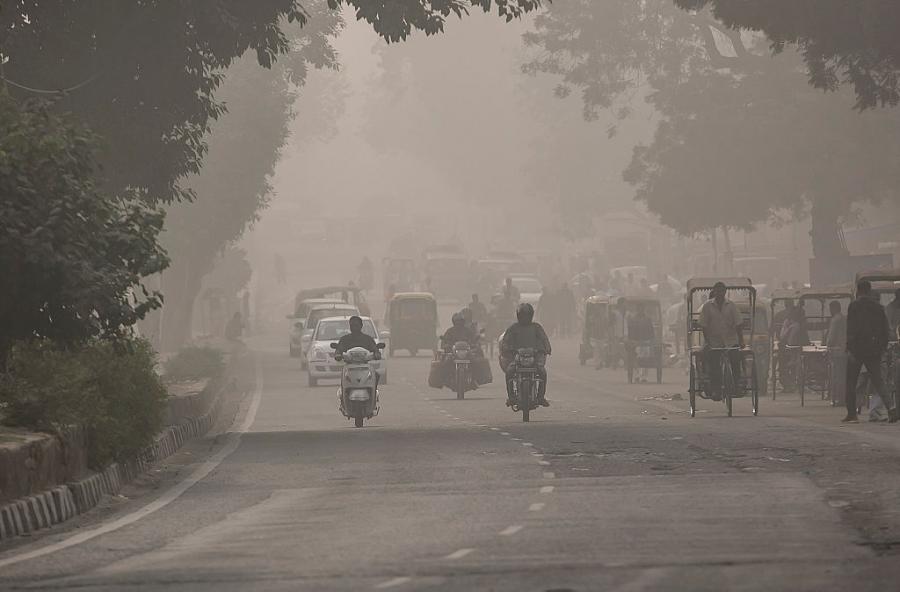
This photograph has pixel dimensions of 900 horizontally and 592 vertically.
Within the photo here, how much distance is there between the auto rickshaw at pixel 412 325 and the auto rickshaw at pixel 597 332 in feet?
21.3

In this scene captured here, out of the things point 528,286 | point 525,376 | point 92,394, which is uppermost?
point 528,286

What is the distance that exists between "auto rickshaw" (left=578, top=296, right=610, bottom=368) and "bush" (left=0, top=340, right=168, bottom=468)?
30.8m

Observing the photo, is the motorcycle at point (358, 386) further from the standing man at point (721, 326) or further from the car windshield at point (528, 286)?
the car windshield at point (528, 286)

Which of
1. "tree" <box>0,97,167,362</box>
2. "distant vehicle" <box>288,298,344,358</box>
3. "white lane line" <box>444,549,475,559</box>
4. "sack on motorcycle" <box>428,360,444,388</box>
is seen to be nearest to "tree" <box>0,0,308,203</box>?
"tree" <box>0,97,167,362</box>

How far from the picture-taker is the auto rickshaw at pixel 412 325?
197ft

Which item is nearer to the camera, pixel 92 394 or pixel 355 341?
pixel 92 394

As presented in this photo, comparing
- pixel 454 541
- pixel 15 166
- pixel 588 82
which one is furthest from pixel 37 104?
pixel 588 82

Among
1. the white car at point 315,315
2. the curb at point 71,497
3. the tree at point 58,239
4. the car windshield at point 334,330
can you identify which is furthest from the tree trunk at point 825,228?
the tree at point 58,239

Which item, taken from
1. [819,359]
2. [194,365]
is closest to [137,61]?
[819,359]

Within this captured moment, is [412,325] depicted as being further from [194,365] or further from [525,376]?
[525,376]

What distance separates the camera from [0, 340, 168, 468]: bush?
19.0m

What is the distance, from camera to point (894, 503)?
15406 millimetres

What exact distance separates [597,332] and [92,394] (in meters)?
34.7

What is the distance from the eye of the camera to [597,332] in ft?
177
